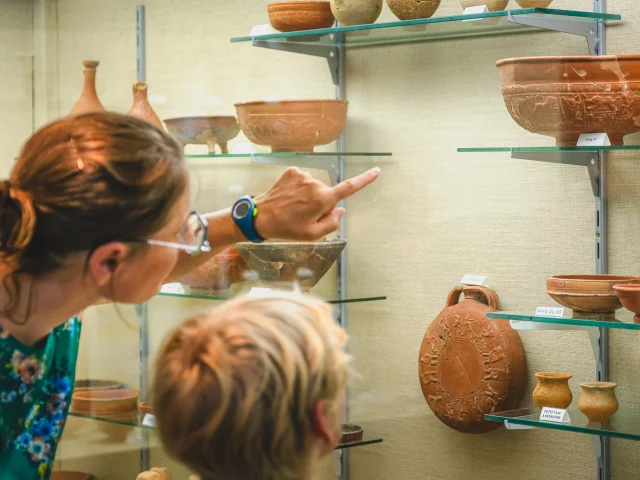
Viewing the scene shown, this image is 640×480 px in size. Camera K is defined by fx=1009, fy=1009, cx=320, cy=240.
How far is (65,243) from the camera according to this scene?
4.42ft

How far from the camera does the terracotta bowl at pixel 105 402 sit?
346cm

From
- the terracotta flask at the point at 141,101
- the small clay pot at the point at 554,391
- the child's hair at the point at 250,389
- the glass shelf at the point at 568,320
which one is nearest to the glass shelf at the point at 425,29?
the terracotta flask at the point at 141,101

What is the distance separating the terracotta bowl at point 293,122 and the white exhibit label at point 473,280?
0.56m

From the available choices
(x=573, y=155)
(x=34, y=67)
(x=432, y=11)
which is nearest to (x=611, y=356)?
(x=573, y=155)

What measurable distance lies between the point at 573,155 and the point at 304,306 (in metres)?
1.52

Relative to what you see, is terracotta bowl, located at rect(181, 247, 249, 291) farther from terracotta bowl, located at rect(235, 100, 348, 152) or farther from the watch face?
the watch face

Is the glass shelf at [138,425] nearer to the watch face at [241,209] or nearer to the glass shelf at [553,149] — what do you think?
the glass shelf at [553,149]

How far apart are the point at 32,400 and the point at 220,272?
5.39ft

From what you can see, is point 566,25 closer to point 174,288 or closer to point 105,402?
point 174,288

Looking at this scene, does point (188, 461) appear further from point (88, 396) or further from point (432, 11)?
point (88, 396)

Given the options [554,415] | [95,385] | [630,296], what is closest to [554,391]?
[554,415]

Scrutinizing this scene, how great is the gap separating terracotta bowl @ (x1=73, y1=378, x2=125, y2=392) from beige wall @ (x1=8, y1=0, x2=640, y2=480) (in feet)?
0.20

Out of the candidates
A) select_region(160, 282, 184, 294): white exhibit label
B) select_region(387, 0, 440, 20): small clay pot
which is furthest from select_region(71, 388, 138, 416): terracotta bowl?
select_region(387, 0, 440, 20): small clay pot

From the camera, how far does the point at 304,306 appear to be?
118cm
